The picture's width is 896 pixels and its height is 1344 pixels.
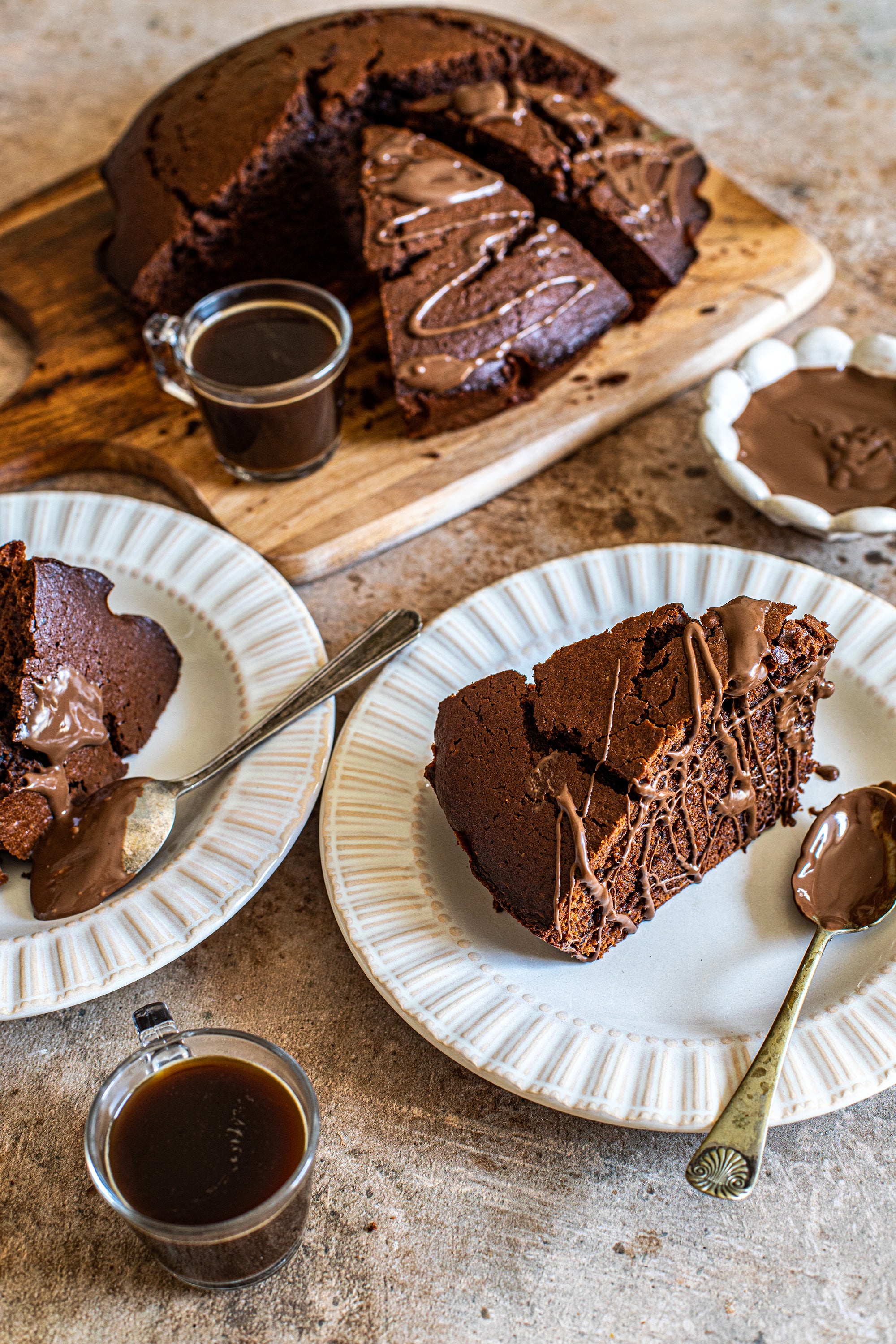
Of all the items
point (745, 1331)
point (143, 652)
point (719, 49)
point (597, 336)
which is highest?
point (719, 49)

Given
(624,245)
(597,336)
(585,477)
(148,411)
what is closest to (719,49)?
(624,245)

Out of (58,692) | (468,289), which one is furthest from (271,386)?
(58,692)

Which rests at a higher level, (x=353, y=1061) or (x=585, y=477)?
(x=585, y=477)

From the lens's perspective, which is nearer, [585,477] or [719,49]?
[585,477]

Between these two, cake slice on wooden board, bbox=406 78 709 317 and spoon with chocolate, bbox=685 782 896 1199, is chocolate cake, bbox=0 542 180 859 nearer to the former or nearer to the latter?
spoon with chocolate, bbox=685 782 896 1199

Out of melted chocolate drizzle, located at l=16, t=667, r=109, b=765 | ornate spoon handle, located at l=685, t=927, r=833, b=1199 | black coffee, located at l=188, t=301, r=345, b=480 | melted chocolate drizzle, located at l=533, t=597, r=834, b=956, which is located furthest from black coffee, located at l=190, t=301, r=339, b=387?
ornate spoon handle, located at l=685, t=927, r=833, b=1199

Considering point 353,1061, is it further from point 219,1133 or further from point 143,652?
point 143,652

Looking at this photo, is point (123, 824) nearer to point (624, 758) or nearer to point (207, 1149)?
point (207, 1149)
